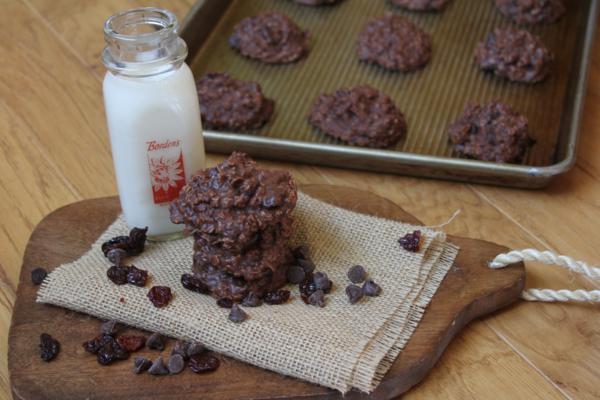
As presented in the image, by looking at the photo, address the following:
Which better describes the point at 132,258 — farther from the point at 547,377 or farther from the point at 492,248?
the point at 547,377

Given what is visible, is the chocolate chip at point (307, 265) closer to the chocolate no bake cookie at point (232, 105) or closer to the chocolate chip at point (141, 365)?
the chocolate chip at point (141, 365)

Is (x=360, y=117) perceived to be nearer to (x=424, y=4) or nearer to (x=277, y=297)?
(x=424, y=4)

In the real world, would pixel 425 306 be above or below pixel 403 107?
above

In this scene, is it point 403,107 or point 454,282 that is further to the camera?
point 403,107

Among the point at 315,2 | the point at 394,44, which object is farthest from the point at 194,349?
the point at 315,2

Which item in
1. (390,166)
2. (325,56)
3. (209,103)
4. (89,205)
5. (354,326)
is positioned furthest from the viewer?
(325,56)

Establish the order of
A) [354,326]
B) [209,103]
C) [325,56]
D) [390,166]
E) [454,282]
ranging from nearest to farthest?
[354,326] → [454,282] → [390,166] → [209,103] → [325,56]

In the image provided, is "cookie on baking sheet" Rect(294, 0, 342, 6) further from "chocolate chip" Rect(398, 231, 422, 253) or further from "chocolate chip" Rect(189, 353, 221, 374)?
"chocolate chip" Rect(189, 353, 221, 374)

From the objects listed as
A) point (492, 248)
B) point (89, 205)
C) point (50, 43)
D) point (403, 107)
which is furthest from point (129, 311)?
Answer: point (50, 43)
